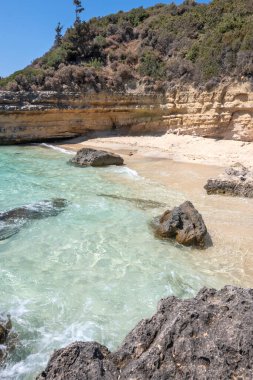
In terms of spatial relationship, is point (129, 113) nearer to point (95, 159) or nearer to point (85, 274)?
point (95, 159)

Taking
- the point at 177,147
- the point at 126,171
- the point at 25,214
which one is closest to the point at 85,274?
the point at 25,214

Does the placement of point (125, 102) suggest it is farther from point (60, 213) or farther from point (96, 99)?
point (60, 213)

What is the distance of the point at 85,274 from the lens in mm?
7961

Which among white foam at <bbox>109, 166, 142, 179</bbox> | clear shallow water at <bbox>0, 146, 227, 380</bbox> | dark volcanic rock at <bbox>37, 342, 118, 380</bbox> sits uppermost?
dark volcanic rock at <bbox>37, 342, 118, 380</bbox>

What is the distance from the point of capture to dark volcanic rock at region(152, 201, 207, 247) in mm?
9391

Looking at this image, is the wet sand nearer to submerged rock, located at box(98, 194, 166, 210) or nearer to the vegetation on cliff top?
submerged rock, located at box(98, 194, 166, 210)

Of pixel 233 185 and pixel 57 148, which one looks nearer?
pixel 233 185

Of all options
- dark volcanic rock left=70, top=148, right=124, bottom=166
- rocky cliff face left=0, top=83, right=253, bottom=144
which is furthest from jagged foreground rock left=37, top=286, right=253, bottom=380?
rocky cliff face left=0, top=83, right=253, bottom=144

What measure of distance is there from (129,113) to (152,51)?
33.1ft

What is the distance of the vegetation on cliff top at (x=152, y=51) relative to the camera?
25984 millimetres

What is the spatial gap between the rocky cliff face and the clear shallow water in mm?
12427

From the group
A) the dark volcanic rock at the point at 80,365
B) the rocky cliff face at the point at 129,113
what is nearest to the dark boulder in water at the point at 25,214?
the dark volcanic rock at the point at 80,365

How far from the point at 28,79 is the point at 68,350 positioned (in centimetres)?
3102

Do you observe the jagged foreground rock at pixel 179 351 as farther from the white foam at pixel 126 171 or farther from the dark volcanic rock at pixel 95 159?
the dark volcanic rock at pixel 95 159
